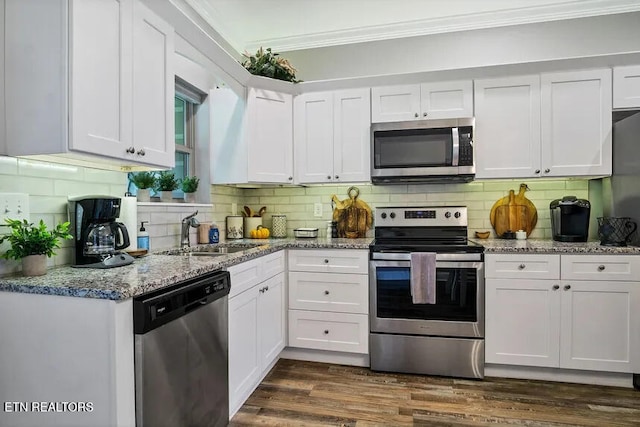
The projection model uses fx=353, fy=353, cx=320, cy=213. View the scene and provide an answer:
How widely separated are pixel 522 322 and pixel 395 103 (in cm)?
185

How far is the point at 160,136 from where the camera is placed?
185 centimetres

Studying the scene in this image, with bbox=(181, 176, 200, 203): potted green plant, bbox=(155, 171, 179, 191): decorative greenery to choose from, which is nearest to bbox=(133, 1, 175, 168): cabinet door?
bbox=(155, 171, 179, 191): decorative greenery

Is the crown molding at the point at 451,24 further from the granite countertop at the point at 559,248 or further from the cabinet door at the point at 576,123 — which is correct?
the granite countertop at the point at 559,248

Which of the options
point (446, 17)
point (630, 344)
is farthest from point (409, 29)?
point (630, 344)

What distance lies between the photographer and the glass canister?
3258 mm

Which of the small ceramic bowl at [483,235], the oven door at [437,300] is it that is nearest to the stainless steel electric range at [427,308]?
the oven door at [437,300]

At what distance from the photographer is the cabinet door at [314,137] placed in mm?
2977

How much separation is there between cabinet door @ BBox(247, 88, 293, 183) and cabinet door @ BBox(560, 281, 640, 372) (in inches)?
87.8

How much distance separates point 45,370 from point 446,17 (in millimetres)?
3487

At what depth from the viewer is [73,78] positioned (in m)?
1.34

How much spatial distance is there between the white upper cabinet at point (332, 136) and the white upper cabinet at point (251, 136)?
0.38 ft

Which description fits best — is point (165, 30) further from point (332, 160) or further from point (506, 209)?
point (506, 209)

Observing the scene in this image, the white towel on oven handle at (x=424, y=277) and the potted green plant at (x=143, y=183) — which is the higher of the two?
the potted green plant at (x=143, y=183)

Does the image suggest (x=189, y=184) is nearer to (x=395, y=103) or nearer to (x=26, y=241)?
(x=26, y=241)
